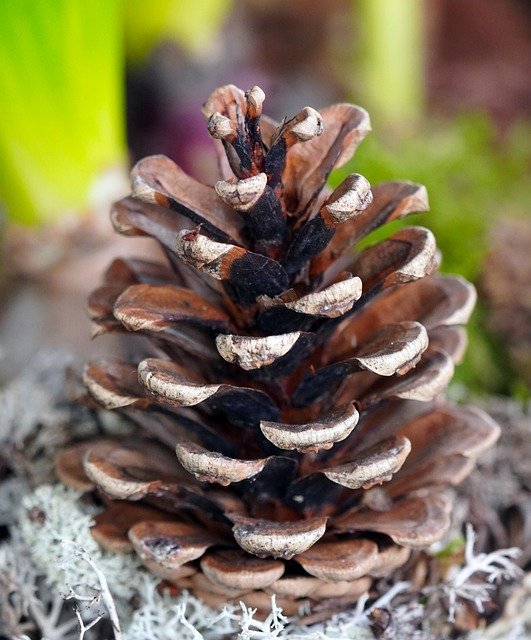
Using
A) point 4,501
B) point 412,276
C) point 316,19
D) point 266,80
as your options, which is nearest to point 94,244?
point 4,501

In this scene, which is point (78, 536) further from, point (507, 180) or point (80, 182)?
point (507, 180)

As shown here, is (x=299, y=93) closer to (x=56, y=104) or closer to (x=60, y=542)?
(x=56, y=104)

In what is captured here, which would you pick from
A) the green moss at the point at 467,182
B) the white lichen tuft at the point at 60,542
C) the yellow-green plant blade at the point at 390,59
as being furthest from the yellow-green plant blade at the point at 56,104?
the yellow-green plant blade at the point at 390,59

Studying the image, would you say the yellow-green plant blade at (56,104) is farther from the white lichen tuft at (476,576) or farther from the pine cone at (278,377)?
the white lichen tuft at (476,576)

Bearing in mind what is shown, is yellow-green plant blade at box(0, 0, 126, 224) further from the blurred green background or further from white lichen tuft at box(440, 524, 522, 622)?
white lichen tuft at box(440, 524, 522, 622)

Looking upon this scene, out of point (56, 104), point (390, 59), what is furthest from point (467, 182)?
point (56, 104)

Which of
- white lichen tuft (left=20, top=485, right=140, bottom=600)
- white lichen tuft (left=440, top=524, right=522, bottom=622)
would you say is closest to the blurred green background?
white lichen tuft (left=440, top=524, right=522, bottom=622)

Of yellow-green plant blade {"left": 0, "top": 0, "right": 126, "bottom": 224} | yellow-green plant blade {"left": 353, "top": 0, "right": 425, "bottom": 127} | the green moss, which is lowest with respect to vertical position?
the green moss
